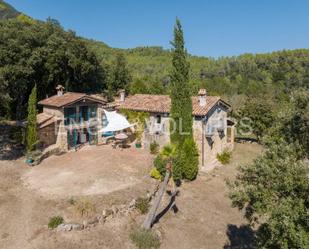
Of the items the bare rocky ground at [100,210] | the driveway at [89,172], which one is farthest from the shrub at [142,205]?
the driveway at [89,172]

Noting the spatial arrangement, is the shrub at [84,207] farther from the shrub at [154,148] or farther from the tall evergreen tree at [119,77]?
the tall evergreen tree at [119,77]

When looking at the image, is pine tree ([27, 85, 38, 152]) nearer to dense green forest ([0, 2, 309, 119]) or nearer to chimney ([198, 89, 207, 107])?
dense green forest ([0, 2, 309, 119])

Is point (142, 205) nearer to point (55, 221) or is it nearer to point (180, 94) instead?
point (55, 221)

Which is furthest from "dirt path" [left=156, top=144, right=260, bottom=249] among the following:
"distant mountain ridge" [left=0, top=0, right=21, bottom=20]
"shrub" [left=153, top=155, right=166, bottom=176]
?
"distant mountain ridge" [left=0, top=0, right=21, bottom=20]

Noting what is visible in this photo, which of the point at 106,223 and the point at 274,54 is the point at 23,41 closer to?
the point at 106,223

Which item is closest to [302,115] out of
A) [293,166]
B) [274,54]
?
[293,166]

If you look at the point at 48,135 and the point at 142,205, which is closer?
the point at 142,205

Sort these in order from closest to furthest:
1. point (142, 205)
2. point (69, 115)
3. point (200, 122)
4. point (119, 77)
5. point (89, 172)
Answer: point (142, 205) → point (89, 172) → point (200, 122) → point (69, 115) → point (119, 77)

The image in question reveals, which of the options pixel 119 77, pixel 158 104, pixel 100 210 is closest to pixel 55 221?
pixel 100 210
